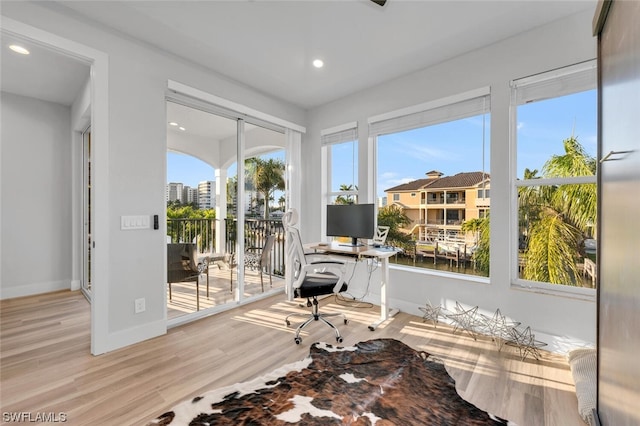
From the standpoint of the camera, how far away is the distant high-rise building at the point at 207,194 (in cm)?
309

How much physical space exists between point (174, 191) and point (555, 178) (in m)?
3.67

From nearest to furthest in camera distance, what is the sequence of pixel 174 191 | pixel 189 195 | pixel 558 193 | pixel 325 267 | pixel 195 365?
pixel 195 365, pixel 558 193, pixel 325 267, pixel 174 191, pixel 189 195

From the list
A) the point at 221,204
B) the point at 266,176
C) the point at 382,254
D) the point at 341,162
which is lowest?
the point at 382,254

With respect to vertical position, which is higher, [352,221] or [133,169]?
[133,169]

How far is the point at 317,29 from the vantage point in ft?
7.72

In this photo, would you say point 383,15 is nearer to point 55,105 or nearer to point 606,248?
point 606,248

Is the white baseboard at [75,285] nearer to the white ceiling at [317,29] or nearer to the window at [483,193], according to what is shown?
the white ceiling at [317,29]

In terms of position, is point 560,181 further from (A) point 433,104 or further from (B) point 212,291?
(B) point 212,291

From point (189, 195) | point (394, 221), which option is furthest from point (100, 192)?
point (394, 221)

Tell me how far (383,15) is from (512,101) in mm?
1430

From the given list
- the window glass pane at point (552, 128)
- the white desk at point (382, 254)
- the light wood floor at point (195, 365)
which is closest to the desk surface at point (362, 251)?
the white desk at point (382, 254)

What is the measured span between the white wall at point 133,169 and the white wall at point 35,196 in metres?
2.61

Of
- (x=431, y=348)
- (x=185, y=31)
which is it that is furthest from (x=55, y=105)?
(x=431, y=348)

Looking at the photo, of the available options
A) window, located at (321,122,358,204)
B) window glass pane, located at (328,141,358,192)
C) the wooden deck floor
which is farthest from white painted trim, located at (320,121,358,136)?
the wooden deck floor
